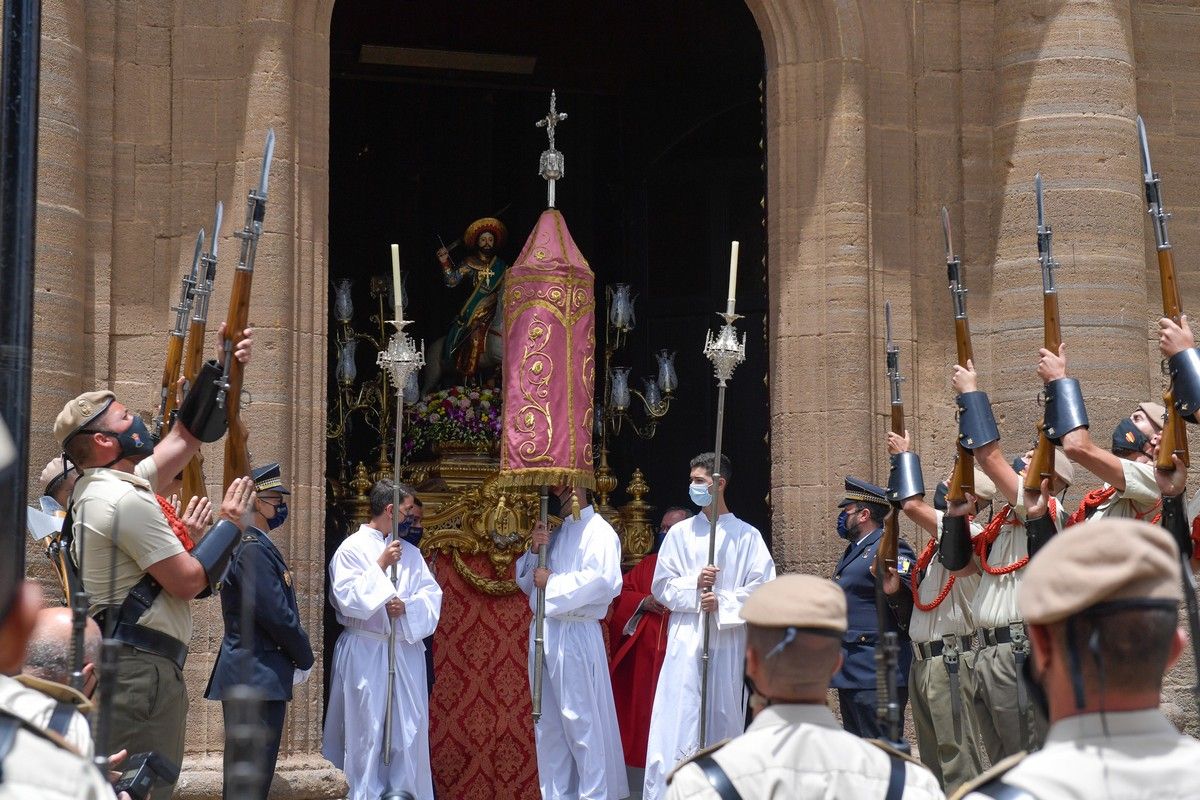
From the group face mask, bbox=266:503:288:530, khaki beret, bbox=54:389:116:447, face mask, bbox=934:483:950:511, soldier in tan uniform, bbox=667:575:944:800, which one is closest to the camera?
soldier in tan uniform, bbox=667:575:944:800

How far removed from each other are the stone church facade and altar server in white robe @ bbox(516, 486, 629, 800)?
3.55 ft

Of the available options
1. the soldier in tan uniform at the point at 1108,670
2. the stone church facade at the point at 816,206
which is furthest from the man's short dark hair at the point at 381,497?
the soldier in tan uniform at the point at 1108,670

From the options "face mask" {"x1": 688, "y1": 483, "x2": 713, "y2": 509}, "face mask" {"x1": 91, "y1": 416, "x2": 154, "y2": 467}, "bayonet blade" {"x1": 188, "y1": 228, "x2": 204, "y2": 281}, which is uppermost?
"bayonet blade" {"x1": 188, "y1": 228, "x2": 204, "y2": 281}

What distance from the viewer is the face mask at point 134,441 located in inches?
251

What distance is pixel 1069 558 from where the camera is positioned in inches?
110

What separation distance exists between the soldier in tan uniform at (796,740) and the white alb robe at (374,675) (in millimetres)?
6383

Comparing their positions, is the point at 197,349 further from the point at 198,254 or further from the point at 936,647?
the point at 936,647

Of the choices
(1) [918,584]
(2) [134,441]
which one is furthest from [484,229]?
(2) [134,441]

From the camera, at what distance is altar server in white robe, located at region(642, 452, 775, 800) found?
1019 centimetres

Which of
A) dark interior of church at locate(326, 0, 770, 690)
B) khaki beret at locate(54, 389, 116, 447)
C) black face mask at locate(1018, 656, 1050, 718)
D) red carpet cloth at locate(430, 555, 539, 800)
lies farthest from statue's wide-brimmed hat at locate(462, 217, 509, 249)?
black face mask at locate(1018, 656, 1050, 718)

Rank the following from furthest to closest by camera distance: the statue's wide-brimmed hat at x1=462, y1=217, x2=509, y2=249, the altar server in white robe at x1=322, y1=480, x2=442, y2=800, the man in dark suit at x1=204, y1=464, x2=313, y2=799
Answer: the statue's wide-brimmed hat at x1=462, y1=217, x2=509, y2=249 → the altar server in white robe at x1=322, y1=480, x2=442, y2=800 → the man in dark suit at x1=204, y1=464, x2=313, y2=799

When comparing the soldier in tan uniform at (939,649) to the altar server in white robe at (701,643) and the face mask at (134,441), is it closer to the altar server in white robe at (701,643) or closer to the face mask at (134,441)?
the altar server in white robe at (701,643)

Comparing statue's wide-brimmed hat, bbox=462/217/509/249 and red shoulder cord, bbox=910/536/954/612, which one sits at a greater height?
statue's wide-brimmed hat, bbox=462/217/509/249

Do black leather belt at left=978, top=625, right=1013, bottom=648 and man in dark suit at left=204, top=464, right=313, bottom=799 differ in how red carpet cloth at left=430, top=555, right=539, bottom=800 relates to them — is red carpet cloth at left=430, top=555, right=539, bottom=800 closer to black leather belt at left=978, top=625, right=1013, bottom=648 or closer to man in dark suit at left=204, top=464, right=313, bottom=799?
man in dark suit at left=204, top=464, right=313, bottom=799
